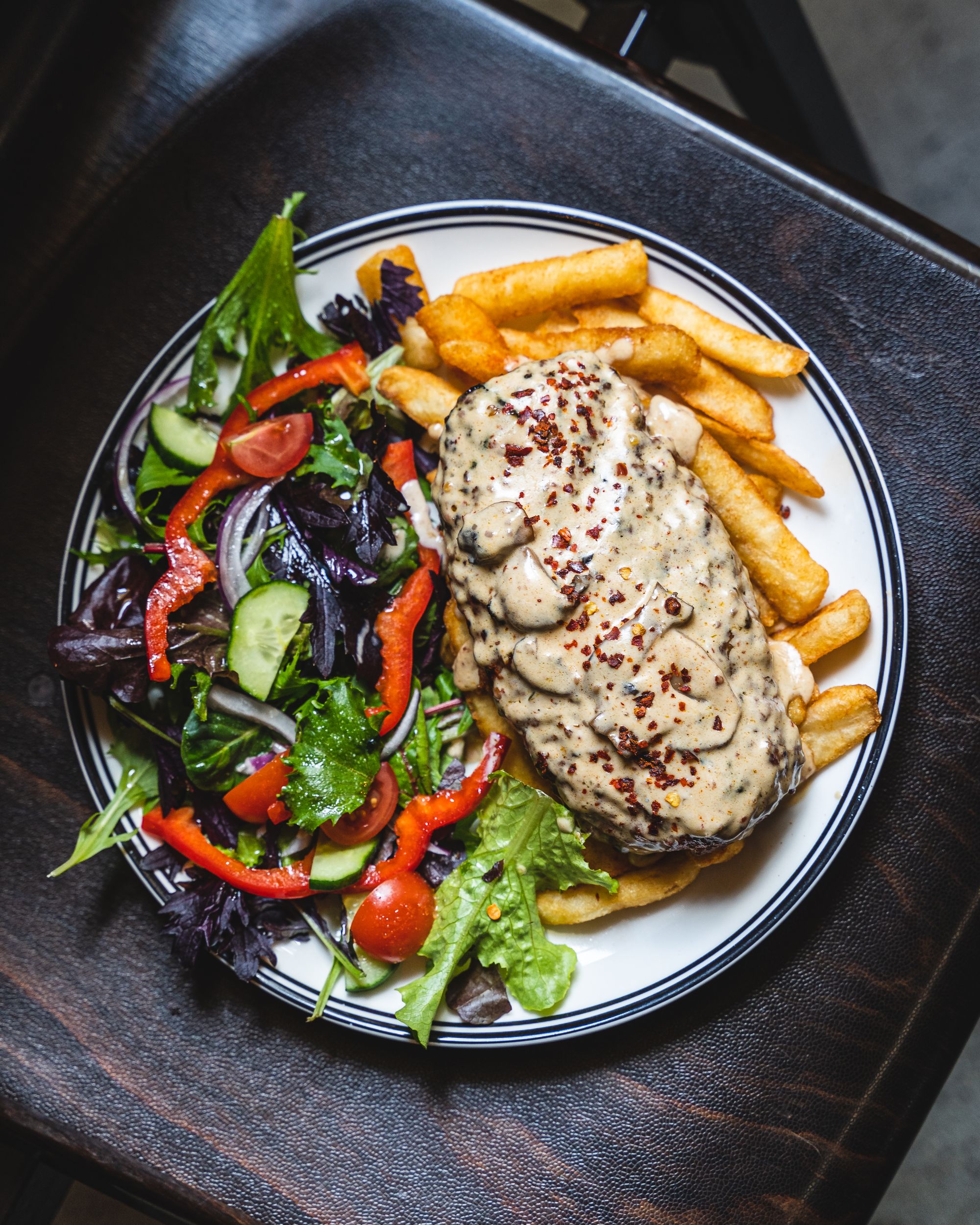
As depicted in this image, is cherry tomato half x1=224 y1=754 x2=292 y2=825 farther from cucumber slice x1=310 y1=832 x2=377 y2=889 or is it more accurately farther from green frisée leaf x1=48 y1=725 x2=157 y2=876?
green frisée leaf x1=48 y1=725 x2=157 y2=876

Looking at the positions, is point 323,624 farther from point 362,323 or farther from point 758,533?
point 758,533

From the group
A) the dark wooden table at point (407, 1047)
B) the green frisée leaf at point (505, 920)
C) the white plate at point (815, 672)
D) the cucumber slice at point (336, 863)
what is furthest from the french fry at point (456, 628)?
Answer: the dark wooden table at point (407, 1047)

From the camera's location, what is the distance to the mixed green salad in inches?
91.4

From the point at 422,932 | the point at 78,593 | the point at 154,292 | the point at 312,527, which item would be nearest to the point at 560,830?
the point at 422,932

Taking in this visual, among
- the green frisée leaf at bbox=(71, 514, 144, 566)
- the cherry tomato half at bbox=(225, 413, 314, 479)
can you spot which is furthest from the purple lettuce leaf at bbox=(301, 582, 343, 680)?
the green frisée leaf at bbox=(71, 514, 144, 566)

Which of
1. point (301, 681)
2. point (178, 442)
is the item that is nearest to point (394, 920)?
point (301, 681)

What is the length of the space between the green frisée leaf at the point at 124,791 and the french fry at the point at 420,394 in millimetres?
1144

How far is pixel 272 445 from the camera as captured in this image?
2.43 m

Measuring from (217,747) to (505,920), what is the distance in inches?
33.1

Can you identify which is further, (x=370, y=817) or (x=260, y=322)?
(x=260, y=322)

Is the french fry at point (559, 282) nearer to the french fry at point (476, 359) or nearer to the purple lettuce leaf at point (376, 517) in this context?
the french fry at point (476, 359)

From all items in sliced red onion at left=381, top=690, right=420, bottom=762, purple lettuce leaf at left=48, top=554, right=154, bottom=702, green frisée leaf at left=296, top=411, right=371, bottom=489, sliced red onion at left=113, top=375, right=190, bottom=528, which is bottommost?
purple lettuce leaf at left=48, top=554, right=154, bottom=702

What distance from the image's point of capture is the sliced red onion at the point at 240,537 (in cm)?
246

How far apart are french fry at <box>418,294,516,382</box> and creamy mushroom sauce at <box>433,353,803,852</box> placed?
148 millimetres
